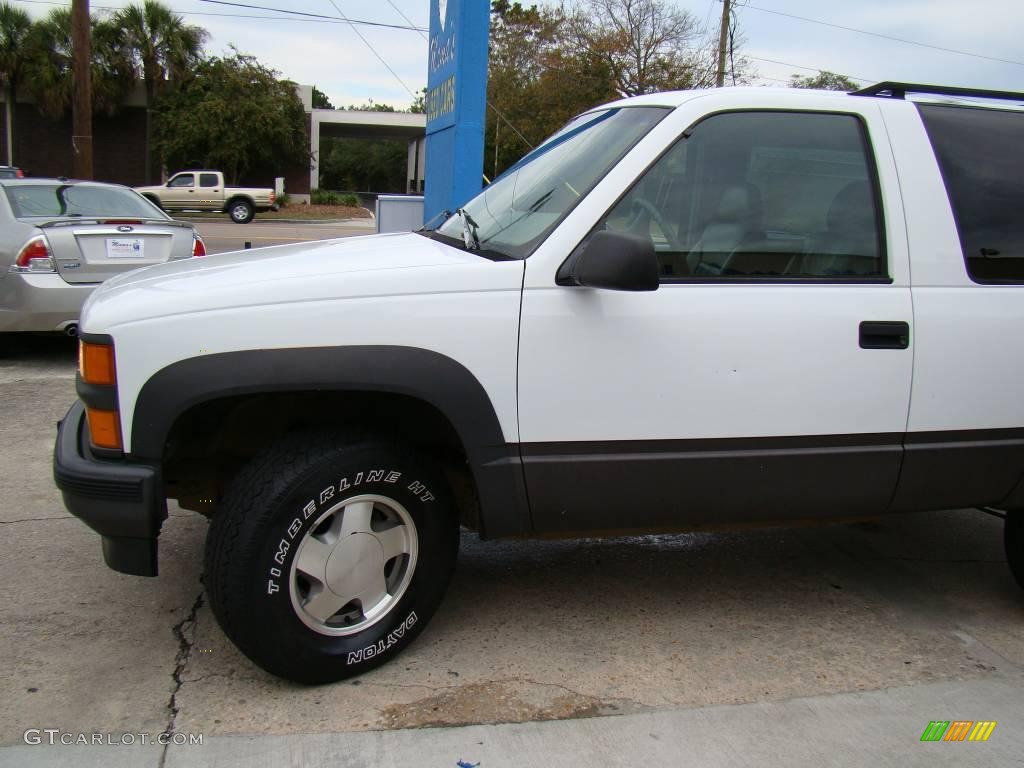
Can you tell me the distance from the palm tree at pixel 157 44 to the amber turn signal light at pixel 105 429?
123ft

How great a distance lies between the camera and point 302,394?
114 inches

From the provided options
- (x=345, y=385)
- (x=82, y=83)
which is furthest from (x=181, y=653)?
(x=82, y=83)

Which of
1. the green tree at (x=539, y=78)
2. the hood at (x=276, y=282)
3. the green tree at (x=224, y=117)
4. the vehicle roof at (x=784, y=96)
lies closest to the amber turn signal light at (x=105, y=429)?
the hood at (x=276, y=282)

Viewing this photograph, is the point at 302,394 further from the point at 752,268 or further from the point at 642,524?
the point at 752,268

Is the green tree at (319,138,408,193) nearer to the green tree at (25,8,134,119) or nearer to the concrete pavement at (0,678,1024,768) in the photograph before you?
the green tree at (25,8,134,119)

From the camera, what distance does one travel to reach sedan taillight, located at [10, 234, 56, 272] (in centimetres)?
673

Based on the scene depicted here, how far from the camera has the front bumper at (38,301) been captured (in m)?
6.74

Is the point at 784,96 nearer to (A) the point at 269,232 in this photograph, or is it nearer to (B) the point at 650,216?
(B) the point at 650,216

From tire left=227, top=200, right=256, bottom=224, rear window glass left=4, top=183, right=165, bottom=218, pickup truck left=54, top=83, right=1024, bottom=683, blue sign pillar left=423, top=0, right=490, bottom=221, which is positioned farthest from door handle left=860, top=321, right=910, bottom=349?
tire left=227, top=200, right=256, bottom=224

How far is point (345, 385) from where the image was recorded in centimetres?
269

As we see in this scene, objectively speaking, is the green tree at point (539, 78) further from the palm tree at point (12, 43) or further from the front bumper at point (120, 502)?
the front bumper at point (120, 502)

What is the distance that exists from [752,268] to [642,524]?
94cm

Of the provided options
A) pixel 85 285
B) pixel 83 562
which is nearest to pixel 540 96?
pixel 85 285

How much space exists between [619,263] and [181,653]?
202cm
